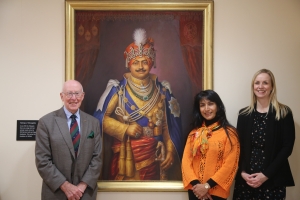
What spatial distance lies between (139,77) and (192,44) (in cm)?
56

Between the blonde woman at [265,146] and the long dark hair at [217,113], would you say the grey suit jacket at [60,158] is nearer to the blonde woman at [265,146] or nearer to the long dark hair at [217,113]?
the long dark hair at [217,113]

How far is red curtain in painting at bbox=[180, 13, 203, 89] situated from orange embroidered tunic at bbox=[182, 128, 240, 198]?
61 cm

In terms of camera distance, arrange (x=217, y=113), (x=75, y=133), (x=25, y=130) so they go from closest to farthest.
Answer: (x=75, y=133)
(x=217, y=113)
(x=25, y=130)

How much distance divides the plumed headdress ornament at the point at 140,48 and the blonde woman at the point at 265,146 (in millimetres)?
943

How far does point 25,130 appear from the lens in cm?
282

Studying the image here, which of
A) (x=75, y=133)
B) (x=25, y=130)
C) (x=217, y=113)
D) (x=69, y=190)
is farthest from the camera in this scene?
(x=25, y=130)

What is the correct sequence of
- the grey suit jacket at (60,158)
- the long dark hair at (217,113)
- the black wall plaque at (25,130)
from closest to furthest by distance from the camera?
1. the grey suit jacket at (60,158)
2. the long dark hair at (217,113)
3. the black wall plaque at (25,130)

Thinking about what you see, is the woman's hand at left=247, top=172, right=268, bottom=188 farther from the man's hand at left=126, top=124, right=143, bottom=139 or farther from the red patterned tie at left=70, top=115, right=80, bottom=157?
the red patterned tie at left=70, top=115, right=80, bottom=157

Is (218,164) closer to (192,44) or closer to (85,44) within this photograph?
(192,44)

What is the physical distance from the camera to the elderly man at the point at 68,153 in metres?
2.30

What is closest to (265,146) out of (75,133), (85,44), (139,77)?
(139,77)

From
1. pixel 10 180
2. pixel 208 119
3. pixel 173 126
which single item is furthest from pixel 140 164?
pixel 10 180

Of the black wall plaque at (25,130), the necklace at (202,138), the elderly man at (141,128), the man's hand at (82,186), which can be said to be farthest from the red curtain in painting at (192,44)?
the black wall plaque at (25,130)

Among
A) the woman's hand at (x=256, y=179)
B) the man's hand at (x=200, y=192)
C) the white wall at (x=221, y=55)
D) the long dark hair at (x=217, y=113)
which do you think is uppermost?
the white wall at (x=221, y=55)
